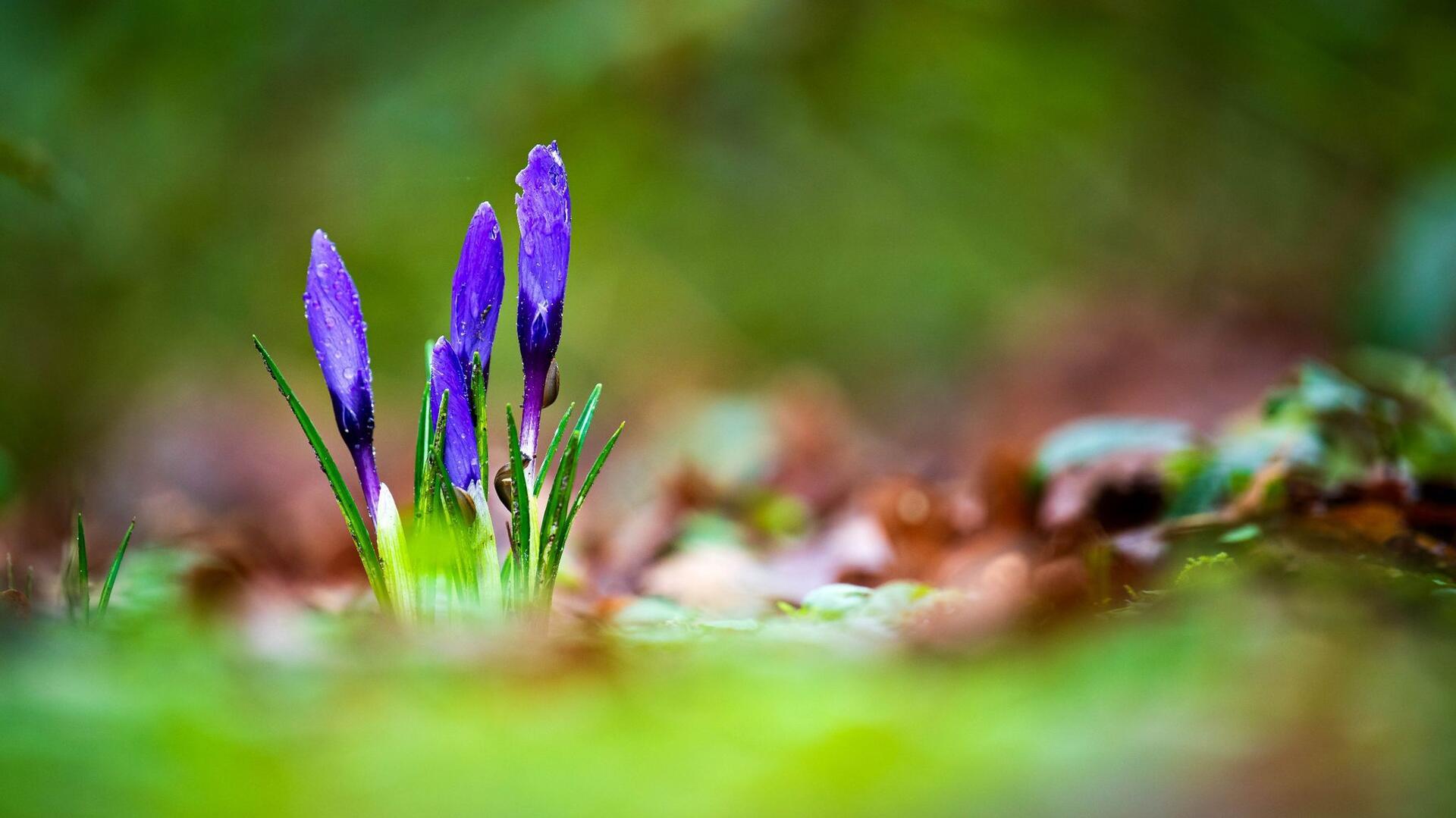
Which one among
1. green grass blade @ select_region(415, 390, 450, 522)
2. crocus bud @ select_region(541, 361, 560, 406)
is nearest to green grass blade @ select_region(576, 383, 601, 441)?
crocus bud @ select_region(541, 361, 560, 406)

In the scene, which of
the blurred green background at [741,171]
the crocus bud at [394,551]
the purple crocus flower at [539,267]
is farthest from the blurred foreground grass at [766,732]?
the blurred green background at [741,171]

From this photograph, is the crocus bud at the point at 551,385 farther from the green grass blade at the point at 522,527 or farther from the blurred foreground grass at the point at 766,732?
the blurred foreground grass at the point at 766,732

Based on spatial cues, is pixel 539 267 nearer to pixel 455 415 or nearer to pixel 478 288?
pixel 478 288

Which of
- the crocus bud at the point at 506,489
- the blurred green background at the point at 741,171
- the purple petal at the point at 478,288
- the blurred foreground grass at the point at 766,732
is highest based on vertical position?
the blurred green background at the point at 741,171

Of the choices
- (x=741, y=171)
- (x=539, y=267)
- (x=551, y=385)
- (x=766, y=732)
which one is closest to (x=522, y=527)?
(x=551, y=385)

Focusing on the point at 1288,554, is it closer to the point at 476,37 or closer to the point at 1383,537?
the point at 1383,537

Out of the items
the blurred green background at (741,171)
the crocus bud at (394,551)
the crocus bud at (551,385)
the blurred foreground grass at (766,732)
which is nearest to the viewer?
the blurred foreground grass at (766,732)
